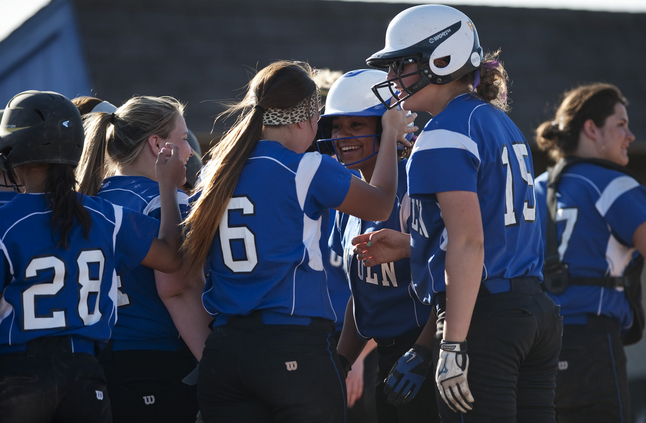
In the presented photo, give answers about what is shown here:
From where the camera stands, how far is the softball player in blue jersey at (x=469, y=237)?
8.02 feet

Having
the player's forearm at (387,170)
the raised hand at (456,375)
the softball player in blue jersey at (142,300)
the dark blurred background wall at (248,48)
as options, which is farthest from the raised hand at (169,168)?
the dark blurred background wall at (248,48)

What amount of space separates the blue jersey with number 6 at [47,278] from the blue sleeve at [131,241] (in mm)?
76

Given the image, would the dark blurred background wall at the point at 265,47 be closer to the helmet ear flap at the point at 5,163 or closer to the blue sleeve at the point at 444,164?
the helmet ear flap at the point at 5,163

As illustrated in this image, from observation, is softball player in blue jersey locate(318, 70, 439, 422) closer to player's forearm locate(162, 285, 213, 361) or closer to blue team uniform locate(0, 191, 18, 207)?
player's forearm locate(162, 285, 213, 361)

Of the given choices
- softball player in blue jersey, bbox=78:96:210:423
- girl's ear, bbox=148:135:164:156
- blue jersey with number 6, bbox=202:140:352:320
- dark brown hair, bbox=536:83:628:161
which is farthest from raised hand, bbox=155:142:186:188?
dark brown hair, bbox=536:83:628:161

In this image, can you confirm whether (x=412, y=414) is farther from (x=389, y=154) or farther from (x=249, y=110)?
(x=249, y=110)

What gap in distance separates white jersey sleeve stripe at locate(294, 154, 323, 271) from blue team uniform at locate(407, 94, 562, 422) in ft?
1.21

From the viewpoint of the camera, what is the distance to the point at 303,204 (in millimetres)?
2672

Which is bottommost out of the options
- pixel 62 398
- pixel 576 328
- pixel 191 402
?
pixel 576 328

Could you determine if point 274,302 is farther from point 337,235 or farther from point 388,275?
point 337,235

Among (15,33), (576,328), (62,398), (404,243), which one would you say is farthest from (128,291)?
(15,33)

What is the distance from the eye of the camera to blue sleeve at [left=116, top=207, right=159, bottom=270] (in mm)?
2766

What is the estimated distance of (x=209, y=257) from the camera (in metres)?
2.79

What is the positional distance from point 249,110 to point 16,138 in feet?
3.02
